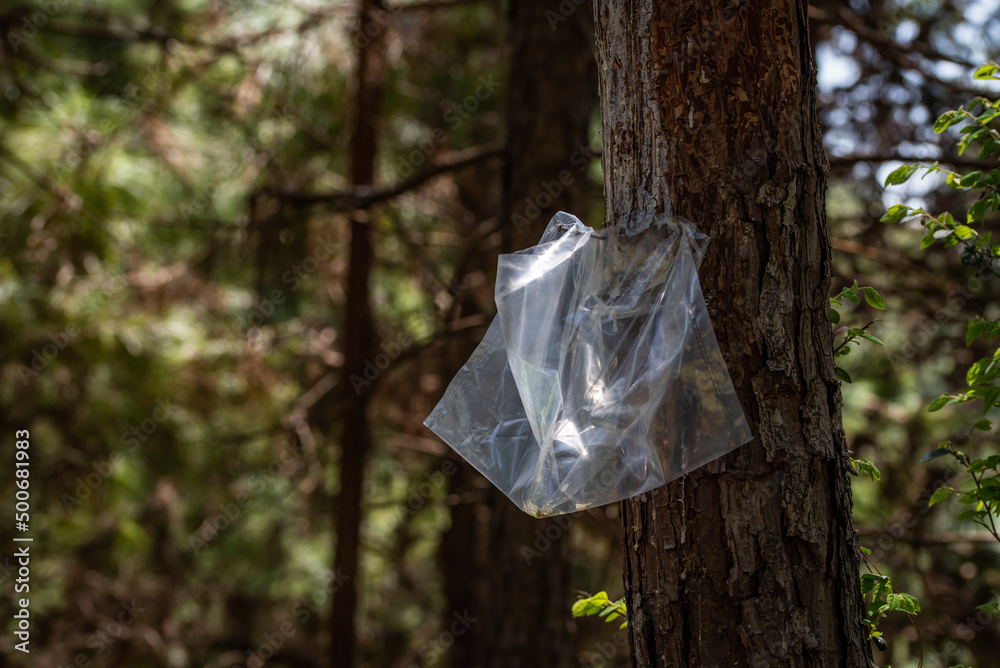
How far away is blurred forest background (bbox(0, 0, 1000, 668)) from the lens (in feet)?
13.3

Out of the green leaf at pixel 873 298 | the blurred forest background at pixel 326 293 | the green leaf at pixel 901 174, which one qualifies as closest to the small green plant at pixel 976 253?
the green leaf at pixel 901 174

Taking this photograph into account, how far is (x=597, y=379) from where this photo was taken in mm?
1386

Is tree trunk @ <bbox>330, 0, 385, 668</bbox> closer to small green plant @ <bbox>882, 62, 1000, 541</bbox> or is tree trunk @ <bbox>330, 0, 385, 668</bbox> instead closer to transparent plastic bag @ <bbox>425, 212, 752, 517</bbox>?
transparent plastic bag @ <bbox>425, 212, 752, 517</bbox>

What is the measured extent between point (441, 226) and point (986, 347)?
497cm

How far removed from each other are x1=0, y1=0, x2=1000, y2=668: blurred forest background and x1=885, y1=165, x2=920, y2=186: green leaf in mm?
1889

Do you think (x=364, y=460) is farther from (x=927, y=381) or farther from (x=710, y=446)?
(x=927, y=381)

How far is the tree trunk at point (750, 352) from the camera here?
123 cm

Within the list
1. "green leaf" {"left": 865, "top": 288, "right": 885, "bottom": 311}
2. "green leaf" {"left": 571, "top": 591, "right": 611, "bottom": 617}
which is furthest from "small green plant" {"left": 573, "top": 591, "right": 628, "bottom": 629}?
"green leaf" {"left": 865, "top": 288, "right": 885, "bottom": 311}

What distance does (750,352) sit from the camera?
1.28m

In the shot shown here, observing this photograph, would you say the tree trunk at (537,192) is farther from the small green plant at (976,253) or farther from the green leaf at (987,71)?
the green leaf at (987,71)

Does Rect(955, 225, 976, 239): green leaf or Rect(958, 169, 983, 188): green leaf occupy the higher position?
Rect(958, 169, 983, 188): green leaf

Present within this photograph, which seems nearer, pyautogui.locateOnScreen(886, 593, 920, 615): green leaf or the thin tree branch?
pyautogui.locateOnScreen(886, 593, 920, 615): green leaf

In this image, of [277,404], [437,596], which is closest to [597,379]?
[277,404]

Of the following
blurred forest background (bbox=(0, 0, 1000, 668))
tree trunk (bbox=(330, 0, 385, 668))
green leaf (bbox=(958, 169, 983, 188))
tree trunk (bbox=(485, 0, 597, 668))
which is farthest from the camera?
tree trunk (bbox=(330, 0, 385, 668))
